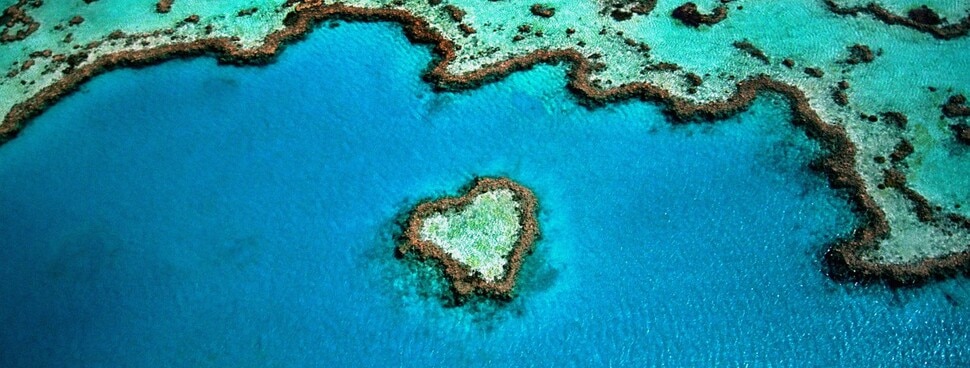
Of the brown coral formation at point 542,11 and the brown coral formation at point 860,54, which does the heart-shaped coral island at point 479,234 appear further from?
the brown coral formation at point 860,54

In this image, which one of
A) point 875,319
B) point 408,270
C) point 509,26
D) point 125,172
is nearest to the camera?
point 875,319

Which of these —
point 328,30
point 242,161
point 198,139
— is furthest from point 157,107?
point 328,30

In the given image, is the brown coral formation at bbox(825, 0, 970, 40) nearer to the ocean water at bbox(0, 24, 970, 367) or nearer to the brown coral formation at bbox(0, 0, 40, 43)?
the ocean water at bbox(0, 24, 970, 367)

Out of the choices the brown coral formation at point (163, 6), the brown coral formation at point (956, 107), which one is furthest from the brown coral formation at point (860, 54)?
the brown coral formation at point (163, 6)

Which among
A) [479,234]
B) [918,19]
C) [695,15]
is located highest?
[695,15]

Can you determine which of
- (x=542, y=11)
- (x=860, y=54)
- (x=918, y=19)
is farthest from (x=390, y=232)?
(x=918, y=19)

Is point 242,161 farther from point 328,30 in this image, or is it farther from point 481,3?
point 481,3

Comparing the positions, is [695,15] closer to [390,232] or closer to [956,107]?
[956,107]
